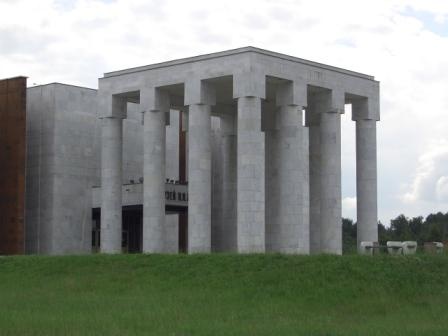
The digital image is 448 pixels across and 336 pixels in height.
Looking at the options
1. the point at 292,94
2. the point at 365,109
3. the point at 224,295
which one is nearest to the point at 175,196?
→ the point at 365,109

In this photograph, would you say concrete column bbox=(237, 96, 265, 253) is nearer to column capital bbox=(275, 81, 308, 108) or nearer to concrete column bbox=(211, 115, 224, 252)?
column capital bbox=(275, 81, 308, 108)

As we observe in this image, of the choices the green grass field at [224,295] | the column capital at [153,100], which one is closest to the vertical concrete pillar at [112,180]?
the column capital at [153,100]

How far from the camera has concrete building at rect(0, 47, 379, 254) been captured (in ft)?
154

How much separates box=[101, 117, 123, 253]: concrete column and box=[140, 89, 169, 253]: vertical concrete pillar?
7.95 ft

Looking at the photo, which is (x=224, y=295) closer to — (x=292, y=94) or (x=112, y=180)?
(x=292, y=94)

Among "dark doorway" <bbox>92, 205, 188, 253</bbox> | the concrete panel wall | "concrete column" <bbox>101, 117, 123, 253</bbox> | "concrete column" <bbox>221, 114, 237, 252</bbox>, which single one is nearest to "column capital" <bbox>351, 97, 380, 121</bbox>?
"concrete column" <bbox>221, 114, 237, 252</bbox>

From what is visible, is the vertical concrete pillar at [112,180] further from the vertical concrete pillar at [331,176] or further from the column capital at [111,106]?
the vertical concrete pillar at [331,176]

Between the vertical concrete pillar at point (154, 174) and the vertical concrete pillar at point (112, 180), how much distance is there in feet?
8.00

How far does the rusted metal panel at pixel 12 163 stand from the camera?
5372 centimetres

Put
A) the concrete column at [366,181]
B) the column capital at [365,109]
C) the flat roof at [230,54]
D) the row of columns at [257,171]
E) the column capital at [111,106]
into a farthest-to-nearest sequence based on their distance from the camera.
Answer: the column capital at [365,109]
the column capital at [111,106]
the concrete column at [366,181]
the flat roof at [230,54]
the row of columns at [257,171]

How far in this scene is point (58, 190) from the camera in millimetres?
57062

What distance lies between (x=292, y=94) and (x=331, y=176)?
17.8 feet

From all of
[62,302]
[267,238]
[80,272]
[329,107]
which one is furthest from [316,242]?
[62,302]

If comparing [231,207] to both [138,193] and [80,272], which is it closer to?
[138,193]
